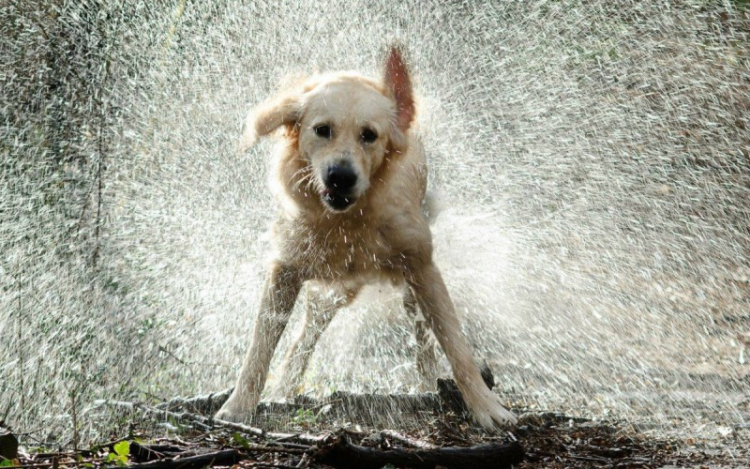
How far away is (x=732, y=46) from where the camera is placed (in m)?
10.2

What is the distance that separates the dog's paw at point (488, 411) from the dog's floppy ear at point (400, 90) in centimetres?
143

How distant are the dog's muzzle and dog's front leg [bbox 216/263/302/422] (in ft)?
1.89

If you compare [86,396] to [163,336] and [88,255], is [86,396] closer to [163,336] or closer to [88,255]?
[163,336]

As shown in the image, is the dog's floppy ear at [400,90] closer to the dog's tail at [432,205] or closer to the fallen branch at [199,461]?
the dog's tail at [432,205]

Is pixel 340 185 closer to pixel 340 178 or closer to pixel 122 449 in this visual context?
pixel 340 178

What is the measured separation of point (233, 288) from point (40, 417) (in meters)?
1.74

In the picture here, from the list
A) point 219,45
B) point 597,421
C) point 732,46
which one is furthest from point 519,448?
point 732,46

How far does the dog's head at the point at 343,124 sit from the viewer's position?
13.1ft

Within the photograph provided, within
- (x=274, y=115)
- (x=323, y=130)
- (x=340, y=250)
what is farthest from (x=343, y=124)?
(x=340, y=250)

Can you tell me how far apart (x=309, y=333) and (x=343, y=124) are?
1738 mm

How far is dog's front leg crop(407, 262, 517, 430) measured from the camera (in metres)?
4.09

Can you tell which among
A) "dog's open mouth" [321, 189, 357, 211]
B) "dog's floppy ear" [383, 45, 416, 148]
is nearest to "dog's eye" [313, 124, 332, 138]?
"dog's open mouth" [321, 189, 357, 211]

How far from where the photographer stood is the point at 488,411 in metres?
4.09

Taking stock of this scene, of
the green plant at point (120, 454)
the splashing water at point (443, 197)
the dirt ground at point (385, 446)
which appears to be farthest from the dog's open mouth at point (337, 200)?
the green plant at point (120, 454)
